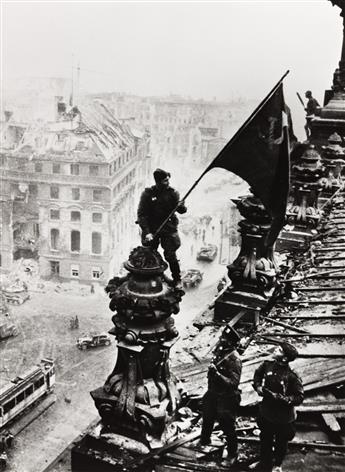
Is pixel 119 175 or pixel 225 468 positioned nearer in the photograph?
pixel 225 468

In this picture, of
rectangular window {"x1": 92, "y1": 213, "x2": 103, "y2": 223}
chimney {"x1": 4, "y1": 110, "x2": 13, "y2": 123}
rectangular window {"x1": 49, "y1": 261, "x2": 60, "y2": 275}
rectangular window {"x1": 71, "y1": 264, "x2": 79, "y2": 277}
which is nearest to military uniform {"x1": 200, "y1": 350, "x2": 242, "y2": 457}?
rectangular window {"x1": 92, "y1": 213, "x2": 103, "y2": 223}

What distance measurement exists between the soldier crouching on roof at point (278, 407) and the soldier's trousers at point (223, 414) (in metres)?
0.28

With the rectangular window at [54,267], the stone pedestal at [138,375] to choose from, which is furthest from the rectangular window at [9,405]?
the rectangular window at [54,267]

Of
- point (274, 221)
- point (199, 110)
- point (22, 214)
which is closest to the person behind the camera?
point (274, 221)

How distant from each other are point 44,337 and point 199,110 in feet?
91.5

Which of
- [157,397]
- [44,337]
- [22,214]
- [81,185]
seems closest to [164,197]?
[157,397]

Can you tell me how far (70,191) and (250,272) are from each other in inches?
1434

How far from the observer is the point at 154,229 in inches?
265

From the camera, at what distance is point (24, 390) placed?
25.8 metres

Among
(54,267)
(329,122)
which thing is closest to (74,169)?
(54,267)

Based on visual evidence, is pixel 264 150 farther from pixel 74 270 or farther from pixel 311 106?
pixel 74 270

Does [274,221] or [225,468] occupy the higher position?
→ [274,221]

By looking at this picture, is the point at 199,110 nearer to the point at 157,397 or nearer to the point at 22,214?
the point at 22,214

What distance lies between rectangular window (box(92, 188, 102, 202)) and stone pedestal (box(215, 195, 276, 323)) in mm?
34974
